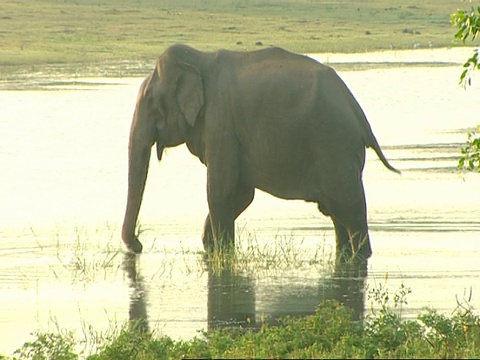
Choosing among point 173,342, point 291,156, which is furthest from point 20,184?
point 173,342

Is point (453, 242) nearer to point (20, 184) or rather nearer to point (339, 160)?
point (339, 160)

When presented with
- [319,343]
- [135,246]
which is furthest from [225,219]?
[319,343]

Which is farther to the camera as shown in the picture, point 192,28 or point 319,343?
point 192,28

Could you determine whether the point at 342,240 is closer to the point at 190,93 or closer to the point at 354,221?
the point at 354,221

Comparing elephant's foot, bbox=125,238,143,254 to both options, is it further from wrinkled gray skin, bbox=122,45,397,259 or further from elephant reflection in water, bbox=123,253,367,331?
elephant reflection in water, bbox=123,253,367,331

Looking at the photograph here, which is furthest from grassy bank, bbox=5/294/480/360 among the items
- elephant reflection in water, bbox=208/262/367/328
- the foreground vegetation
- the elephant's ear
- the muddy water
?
the elephant's ear

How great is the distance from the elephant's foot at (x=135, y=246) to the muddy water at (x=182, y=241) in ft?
0.33

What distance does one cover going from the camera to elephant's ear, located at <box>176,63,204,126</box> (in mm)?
13523

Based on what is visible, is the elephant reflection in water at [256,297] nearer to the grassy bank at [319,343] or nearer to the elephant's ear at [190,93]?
the grassy bank at [319,343]

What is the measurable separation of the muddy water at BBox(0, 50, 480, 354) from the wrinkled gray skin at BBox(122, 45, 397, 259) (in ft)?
1.52

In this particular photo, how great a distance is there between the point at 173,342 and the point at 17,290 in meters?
3.58

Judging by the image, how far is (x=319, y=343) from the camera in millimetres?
8578

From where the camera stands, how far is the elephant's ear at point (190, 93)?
1352 cm

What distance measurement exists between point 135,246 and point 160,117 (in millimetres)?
1210
